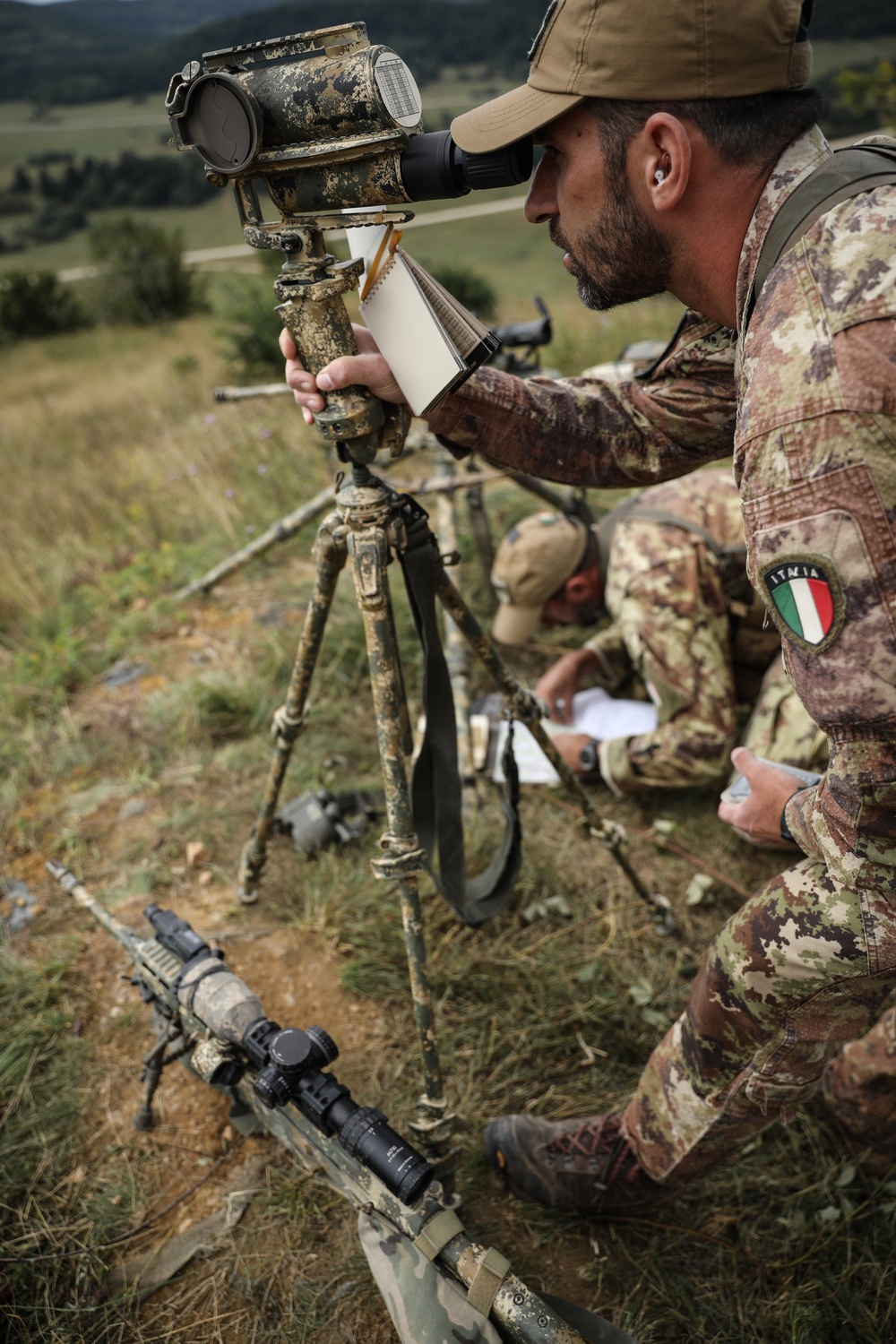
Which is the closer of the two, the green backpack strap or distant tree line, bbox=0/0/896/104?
the green backpack strap

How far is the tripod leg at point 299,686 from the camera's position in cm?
196

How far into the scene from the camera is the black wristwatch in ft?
11.1

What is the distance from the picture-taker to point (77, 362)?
1617cm

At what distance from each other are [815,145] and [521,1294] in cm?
209

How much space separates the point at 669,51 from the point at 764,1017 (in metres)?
1.70

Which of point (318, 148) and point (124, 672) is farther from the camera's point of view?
point (124, 672)

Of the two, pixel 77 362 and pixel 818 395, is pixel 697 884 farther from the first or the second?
pixel 77 362

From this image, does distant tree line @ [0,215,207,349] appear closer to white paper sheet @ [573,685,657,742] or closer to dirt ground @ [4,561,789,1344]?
dirt ground @ [4,561,789,1344]

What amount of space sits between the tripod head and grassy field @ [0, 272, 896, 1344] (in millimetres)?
1963

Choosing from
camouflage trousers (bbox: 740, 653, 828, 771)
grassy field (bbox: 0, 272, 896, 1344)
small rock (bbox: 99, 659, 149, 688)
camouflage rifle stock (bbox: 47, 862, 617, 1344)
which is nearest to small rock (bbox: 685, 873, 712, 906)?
grassy field (bbox: 0, 272, 896, 1344)

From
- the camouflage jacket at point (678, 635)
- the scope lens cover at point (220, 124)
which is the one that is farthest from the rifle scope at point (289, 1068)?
the camouflage jacket at point (678, 635)

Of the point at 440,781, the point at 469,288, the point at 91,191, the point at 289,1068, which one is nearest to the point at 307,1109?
the point at 289,1068

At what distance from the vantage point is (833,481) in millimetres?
1173

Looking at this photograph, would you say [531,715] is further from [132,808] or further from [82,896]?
[132,808]
